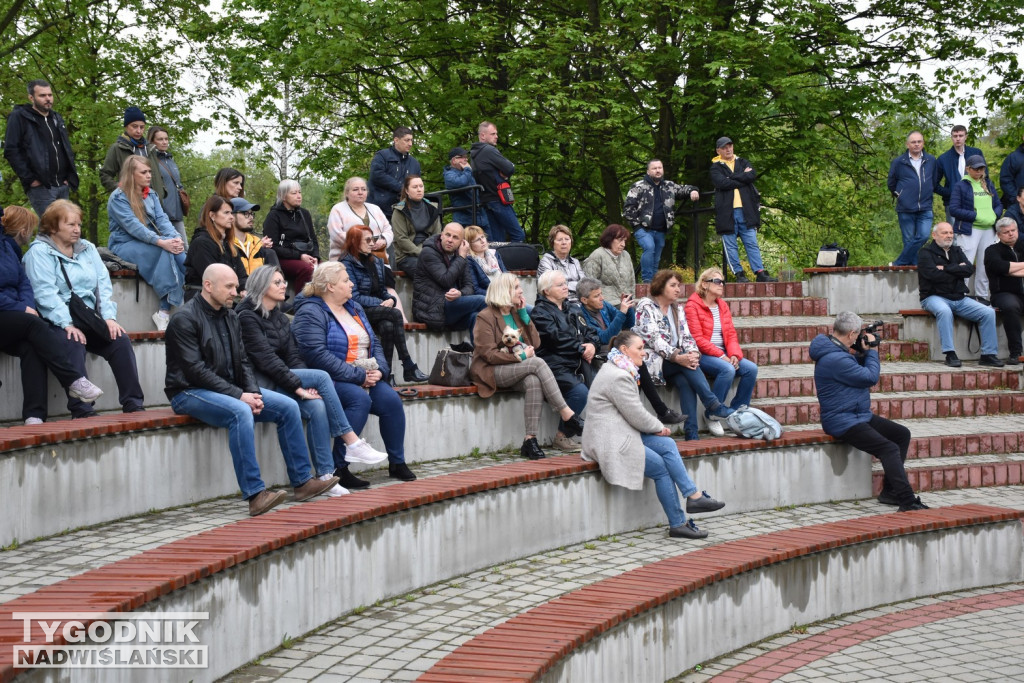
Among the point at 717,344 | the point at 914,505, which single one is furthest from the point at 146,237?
the point at 914,505

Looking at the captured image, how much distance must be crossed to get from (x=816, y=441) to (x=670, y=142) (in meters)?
11.2

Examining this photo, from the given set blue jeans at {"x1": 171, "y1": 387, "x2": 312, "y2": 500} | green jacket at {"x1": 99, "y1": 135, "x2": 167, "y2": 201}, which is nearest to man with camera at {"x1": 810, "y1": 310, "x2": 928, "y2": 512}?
blue jeans at {"x1": 171, "y1": 387, "x2": 312, "y2": 500}

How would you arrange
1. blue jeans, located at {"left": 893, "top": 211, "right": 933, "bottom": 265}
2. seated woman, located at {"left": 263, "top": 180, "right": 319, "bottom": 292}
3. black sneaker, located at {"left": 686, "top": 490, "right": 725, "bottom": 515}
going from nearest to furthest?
black sneaker, located at {"left": 686, "top": 490, "right": 725, "bottom": 515} < seated woman, located at {"left": 263, "top": 180, "right": 319, "bottom": 292} < blue jeans, located at {"left": 893, "top": 211, "right": 933, "bottom": 265}

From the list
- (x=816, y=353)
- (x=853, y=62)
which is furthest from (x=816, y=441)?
(x=853, y=62)

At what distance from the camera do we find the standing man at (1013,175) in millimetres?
14477

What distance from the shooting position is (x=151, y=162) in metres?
10.9

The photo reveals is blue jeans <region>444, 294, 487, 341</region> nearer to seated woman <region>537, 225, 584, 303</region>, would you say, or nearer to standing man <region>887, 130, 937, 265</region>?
seated woman <region>537, 225, 584, 303</region>

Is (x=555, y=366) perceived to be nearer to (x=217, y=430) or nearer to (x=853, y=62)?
(x=217, y=430)

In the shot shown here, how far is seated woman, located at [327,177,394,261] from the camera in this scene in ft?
34.6

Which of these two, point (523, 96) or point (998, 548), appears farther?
point (523, 96)

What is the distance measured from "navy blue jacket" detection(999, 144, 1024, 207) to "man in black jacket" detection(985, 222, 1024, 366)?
1499 millimetres

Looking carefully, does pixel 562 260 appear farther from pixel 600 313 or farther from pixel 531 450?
pixel 531 450

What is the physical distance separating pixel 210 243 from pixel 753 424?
493 cm

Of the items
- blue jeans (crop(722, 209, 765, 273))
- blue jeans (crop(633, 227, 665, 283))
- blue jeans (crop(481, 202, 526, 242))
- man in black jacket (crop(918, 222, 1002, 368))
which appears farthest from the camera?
blue jeans (crop(722, 209, 765, 273))
